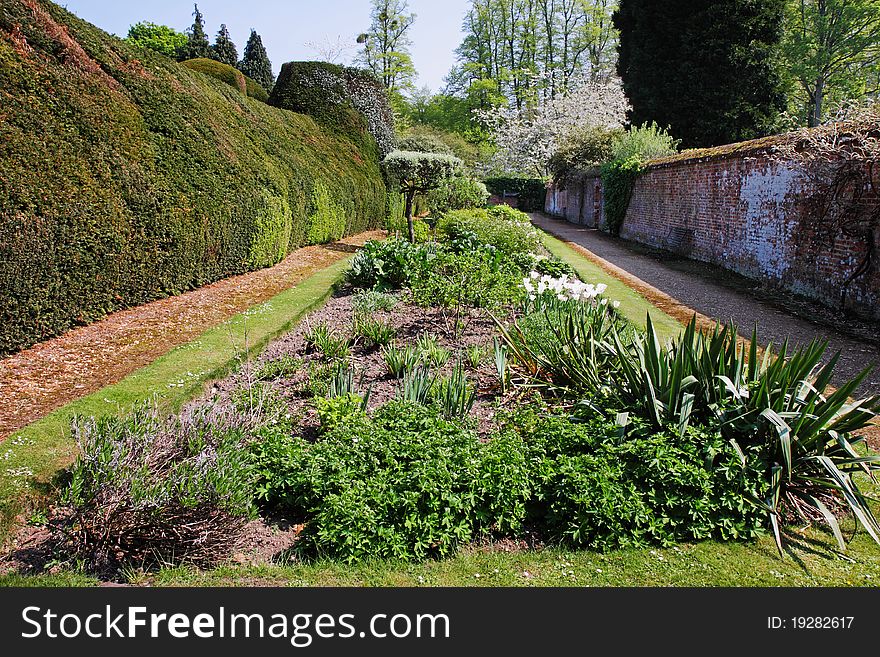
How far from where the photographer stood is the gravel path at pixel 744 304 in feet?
21.1

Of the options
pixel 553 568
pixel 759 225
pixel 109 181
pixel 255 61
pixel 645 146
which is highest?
pixel 255 61

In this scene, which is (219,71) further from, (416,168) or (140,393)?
(140,393)

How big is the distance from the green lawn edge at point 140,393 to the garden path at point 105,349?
244 millimetres

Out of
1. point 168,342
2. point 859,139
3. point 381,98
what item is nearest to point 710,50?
point 381,98

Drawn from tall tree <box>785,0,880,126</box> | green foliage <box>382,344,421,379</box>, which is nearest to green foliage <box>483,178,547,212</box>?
tall tree <box>785,0,880,126</box>

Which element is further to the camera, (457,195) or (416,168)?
(457,195)

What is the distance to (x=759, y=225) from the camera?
10617 mm

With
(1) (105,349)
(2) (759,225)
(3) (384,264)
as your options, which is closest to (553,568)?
(1) (105,349)

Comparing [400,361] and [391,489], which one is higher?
[400,361]

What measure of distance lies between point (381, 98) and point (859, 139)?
54.8 feet

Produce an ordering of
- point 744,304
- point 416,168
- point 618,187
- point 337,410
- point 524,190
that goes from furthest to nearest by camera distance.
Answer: point 524,190, point 618,187, point 416,168, point 744,304, point 337,410

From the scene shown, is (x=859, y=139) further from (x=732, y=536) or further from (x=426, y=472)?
(x=426, y=472)

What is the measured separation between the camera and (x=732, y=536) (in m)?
3.04

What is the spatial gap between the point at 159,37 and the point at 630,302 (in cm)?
5039
